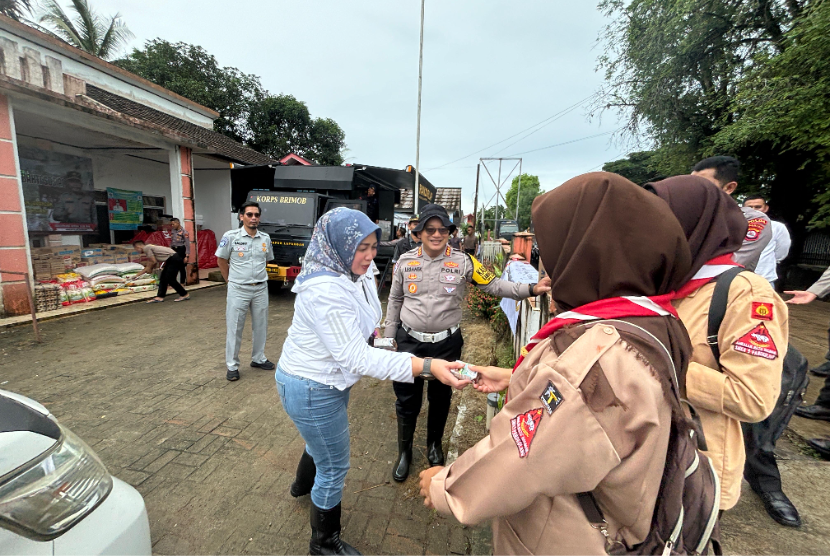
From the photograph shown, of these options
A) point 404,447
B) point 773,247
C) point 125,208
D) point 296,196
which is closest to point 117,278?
point 125,208

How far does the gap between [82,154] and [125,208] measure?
159 centimetres

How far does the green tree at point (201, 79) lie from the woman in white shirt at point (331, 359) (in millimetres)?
22175

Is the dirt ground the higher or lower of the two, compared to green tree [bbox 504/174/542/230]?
lower

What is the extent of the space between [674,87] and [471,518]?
12609 mm

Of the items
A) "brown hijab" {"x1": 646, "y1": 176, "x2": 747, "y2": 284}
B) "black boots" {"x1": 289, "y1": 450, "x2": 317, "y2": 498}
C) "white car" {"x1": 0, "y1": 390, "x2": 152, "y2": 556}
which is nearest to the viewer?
"white car" {"x1": 0, "y1": 390, "x2": 152, "y2": 556}

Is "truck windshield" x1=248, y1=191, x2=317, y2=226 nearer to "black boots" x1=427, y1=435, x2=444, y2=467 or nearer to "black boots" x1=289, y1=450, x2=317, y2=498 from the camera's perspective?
"black boots" x1=427, y1=435, x2=444, y2=467

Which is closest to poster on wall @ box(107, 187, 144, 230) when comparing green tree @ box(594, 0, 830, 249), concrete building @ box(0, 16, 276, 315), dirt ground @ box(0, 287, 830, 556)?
concrete building @ box(0, 16, 276, 315)

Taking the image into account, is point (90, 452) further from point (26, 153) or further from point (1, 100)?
point (26, 153)

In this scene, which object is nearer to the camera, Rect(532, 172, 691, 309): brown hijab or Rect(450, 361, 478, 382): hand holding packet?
Rect(532, 172, 691, 309): brown hijab

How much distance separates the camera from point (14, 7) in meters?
11.5

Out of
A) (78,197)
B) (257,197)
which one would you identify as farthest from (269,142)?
(257,197)

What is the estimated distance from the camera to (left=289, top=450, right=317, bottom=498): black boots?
2.29m

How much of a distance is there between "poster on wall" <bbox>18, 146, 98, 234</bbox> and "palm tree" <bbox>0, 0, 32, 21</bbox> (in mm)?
5656

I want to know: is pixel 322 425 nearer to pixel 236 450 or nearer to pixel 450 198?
pixel 236 450
